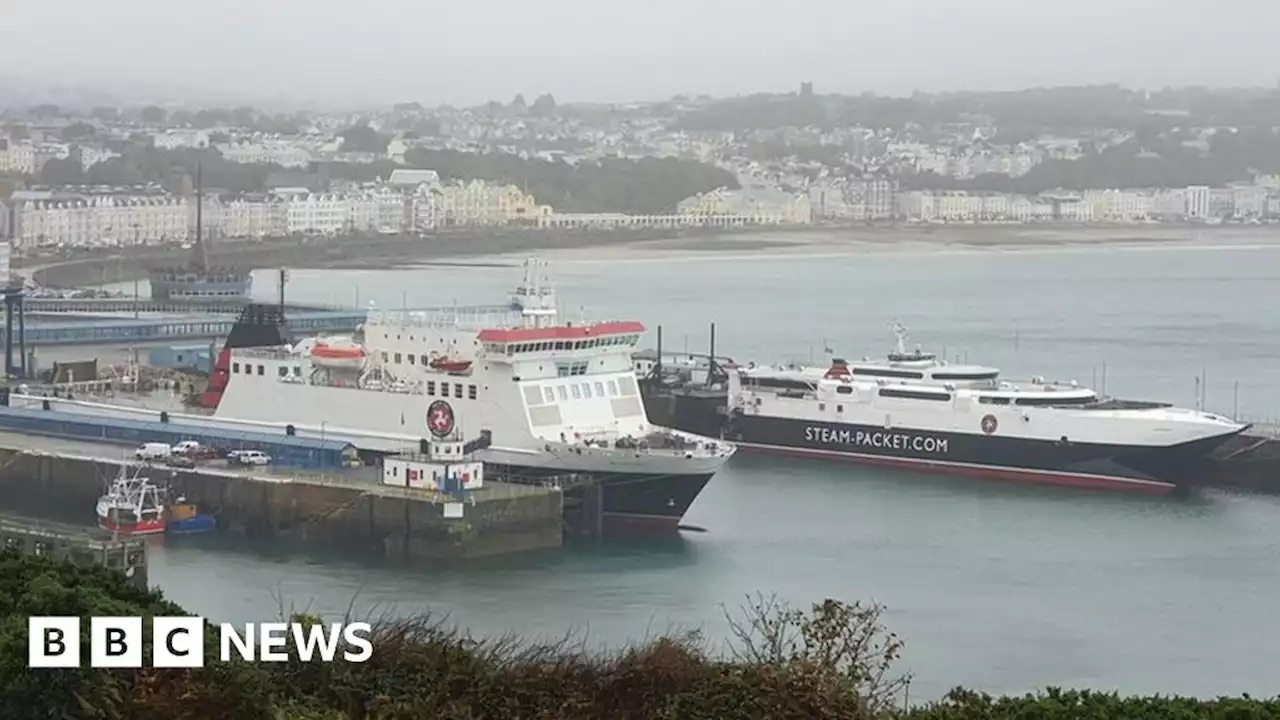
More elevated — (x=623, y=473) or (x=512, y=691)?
(x=512, y=691)

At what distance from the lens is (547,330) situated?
1099 centimetres

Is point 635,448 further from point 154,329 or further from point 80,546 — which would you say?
point 154,329

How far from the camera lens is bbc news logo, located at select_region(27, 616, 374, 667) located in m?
4.29

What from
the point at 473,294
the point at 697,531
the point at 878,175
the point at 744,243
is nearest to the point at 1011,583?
the point at 697,531

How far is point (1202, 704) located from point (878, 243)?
115 feet

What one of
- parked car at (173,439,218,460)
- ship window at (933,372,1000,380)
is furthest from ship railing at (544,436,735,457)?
ship window at (933,372,1000,380)

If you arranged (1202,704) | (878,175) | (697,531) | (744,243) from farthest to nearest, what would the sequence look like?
(878,175), (744,243), (697,531), (1202,704)

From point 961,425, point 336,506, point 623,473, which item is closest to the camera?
point 336,506

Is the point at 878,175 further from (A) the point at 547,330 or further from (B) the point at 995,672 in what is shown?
(B) the point at 995,672

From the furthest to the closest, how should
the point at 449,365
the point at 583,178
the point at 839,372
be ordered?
the point at 583,178, the point at 839,372, the point at 449,365

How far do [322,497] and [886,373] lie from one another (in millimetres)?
4997

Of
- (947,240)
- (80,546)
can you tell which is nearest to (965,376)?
(80,546)

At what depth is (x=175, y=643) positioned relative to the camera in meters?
4.33

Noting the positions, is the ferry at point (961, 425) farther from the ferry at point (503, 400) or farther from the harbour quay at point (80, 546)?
the harbour quay at point (80, 546)
